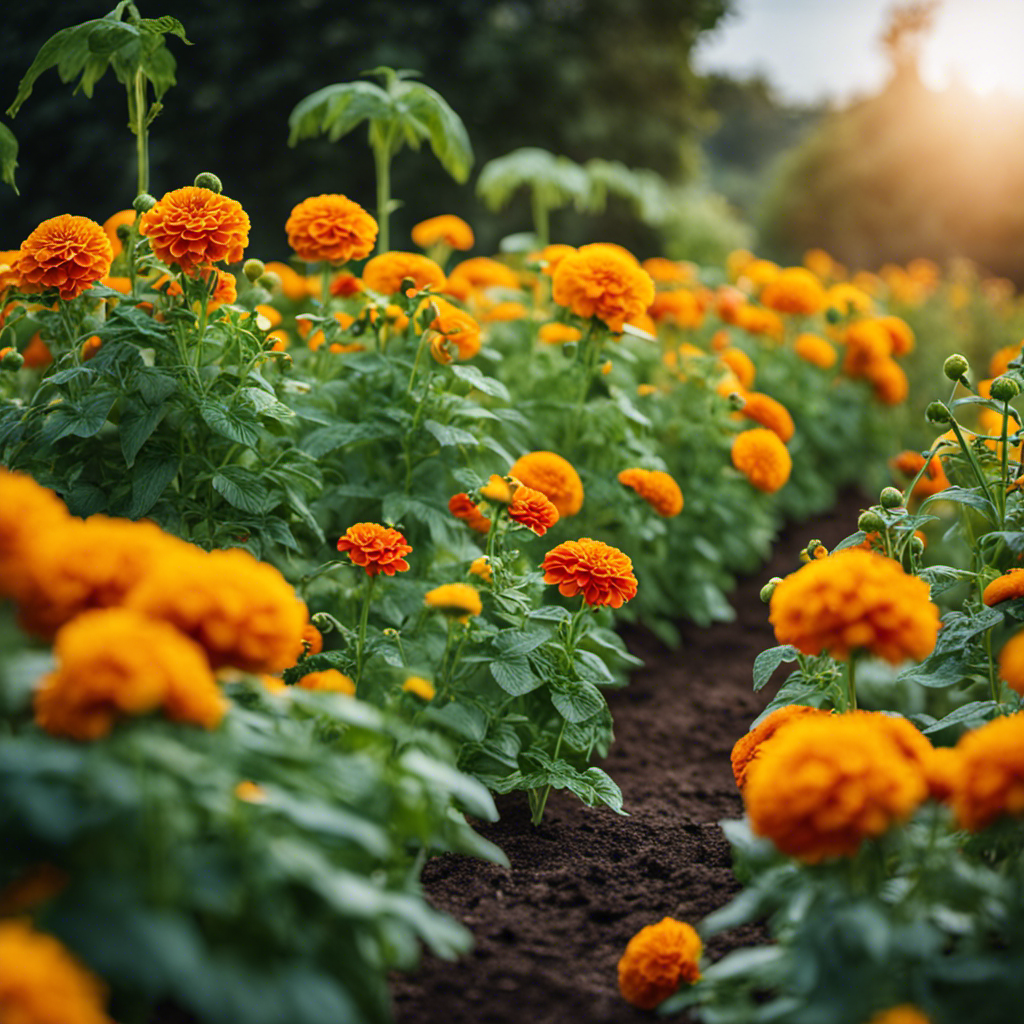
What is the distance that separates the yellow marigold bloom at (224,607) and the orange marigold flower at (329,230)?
1366 millimetres

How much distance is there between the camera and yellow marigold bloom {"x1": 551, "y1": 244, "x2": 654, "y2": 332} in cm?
254

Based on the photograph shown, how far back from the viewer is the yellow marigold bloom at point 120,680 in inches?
40.9

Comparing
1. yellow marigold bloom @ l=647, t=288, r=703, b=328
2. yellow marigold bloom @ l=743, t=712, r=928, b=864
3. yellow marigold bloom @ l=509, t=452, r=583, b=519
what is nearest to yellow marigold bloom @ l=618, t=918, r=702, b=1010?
yellow marigold bloom @ l=743, t=712, r=928, b=864

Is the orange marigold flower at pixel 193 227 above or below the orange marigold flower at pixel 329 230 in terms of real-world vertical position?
below

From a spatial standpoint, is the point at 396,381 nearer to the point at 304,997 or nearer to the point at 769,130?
the point at 304,997

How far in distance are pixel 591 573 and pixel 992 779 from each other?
2.88 ft

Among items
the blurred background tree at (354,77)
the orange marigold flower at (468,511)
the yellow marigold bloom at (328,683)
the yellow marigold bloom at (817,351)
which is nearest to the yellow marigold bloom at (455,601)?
the yellow marigold bloom at (328,683)

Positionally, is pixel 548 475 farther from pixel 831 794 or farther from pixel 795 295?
pixel 795 295

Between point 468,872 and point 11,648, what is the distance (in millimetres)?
1072

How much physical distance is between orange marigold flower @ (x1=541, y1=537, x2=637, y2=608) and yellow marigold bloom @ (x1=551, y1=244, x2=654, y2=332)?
87 cm

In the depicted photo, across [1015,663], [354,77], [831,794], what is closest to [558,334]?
[1015,663]

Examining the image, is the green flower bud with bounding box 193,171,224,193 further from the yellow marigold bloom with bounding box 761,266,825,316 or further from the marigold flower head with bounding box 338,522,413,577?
the yellow marigold bloom with bounding box 761,266,825,316

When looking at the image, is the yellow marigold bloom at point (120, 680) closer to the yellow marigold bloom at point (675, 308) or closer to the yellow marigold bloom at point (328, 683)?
the yellow marigold bloom at point (328, 683)

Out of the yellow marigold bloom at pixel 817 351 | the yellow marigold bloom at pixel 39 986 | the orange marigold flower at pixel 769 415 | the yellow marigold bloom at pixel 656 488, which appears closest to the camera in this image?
the yellow marigold bloom at pixel 39 986
